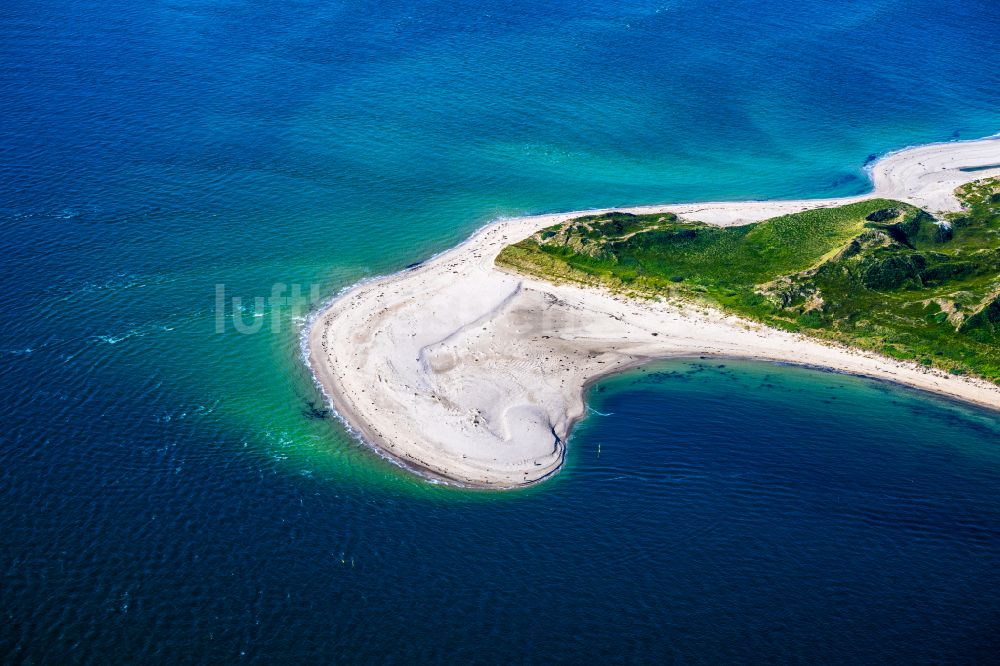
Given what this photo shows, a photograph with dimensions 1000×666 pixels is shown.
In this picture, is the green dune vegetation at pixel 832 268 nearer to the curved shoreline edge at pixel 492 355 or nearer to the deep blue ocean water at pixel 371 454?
the curved shoreline edge at pixel 492 355

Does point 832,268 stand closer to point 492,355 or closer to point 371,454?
point 492,355

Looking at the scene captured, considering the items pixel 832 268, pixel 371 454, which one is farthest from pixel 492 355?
pixel 832 268

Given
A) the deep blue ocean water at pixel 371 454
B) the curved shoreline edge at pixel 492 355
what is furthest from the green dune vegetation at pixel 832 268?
the deep blue ocean water at pixel 371 454

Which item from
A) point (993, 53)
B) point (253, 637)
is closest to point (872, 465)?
point (253, 637)

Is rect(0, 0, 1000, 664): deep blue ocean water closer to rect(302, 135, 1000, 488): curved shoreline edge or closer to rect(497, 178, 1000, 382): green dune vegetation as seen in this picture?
rect(302, 135, 1000, 488): curved shoreline edge

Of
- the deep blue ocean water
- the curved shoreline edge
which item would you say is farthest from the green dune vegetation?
the deep blue ocean water

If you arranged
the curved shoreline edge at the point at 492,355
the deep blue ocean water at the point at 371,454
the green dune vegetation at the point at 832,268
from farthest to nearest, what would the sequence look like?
the green dune vegetation at the point at 832,268 < the curved shoreline edge at the point at 492,355 < the deep blue ocean water at the point at 371,454
